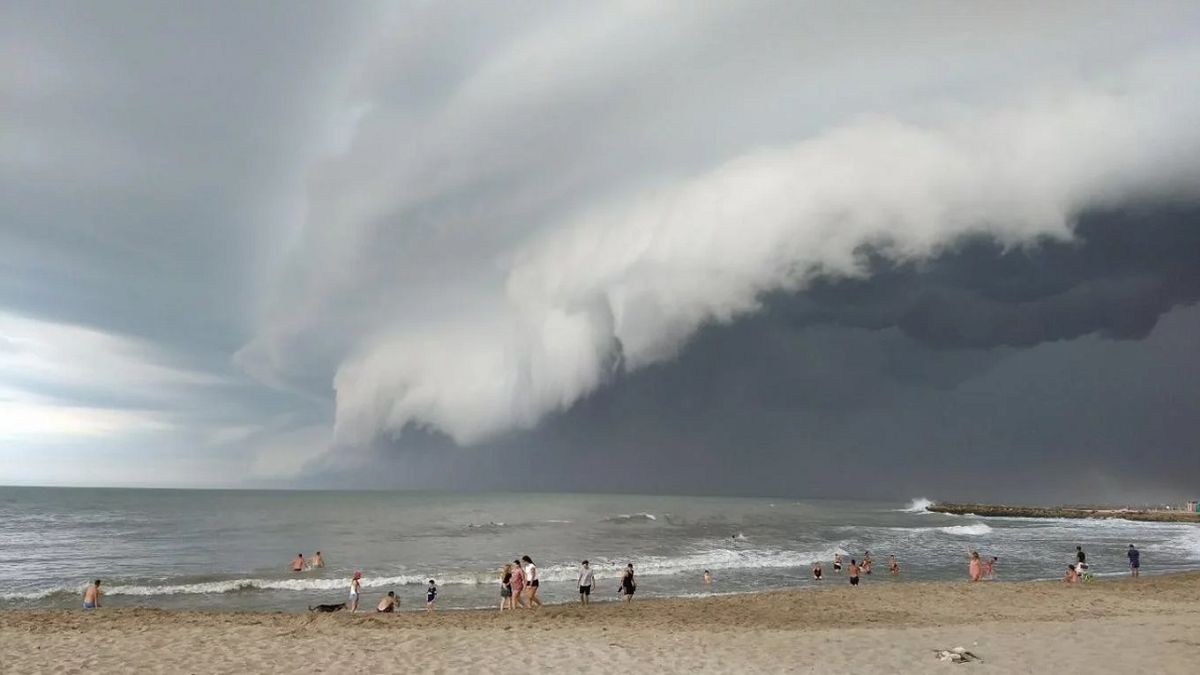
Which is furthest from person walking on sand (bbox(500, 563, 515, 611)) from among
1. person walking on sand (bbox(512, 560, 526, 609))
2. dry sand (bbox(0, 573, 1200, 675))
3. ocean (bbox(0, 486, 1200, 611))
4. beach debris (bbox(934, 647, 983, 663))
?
beach debris (bbox(934, 647, 983, 663))

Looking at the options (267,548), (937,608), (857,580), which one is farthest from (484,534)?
(937,608)

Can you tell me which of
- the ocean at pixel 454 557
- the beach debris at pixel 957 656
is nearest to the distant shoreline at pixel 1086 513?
the ocean at pixel 454 557

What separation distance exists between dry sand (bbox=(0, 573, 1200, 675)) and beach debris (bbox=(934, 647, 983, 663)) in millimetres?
235

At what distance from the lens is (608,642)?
15328 mm

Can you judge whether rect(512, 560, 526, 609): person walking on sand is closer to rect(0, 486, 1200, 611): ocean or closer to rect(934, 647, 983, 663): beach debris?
rect(0, 486, 1200, 611): ocean

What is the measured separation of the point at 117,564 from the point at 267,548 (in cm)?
1180

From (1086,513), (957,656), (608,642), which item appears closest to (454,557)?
(608,642)

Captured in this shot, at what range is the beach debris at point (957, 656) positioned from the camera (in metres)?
13.1

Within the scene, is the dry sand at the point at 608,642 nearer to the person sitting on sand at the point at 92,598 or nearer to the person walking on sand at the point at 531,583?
the person walking on sand at the point at 531,583

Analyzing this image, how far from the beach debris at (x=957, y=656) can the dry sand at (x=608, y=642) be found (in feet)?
0.77

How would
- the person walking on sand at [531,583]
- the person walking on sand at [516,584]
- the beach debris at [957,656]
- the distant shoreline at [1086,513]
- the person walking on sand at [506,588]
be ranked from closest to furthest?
the beach debris at [957,656], the person walking on sand at [516,584], the person walking on sand at [506,588], the person walking on sand at [531,583], the distant shoreline at [1086,513]

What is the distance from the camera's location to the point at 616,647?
580 inches

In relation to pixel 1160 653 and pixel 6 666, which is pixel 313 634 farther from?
pixel 1160 653

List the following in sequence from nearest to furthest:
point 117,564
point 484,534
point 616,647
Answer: point 616,647 → point 117,564 → point 484,534
